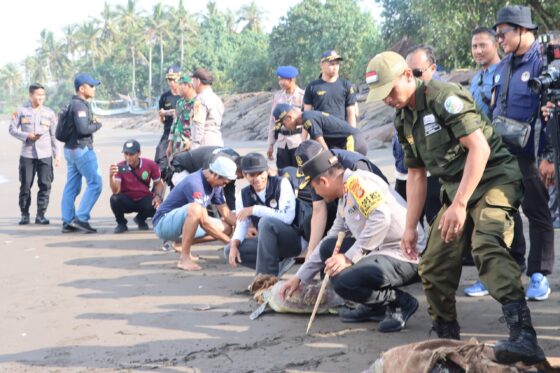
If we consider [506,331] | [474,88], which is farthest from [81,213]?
[506,331]

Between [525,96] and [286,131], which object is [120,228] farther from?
[525,96]

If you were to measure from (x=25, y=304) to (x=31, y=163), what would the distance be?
4.65 metres

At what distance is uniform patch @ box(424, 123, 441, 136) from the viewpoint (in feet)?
13.5

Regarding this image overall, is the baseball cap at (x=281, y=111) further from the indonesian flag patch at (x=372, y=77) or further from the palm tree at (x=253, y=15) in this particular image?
the palm tree at (x=253, y=15)

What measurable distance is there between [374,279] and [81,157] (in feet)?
18.9

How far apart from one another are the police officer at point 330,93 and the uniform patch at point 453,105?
4.83 metres

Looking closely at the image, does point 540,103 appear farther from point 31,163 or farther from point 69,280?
point 31,163

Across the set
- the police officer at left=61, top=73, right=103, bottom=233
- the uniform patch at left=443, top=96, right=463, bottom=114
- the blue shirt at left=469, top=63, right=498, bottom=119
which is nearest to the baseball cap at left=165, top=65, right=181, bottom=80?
the police officer at left=61, top=73, right=103, bottom=233

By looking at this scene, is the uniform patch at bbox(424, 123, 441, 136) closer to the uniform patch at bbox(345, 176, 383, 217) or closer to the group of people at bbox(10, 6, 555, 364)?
the group of people at bbox(10, 6, 555, 364)

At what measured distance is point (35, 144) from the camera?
34.7 feet

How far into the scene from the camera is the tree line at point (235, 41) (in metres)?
22.7

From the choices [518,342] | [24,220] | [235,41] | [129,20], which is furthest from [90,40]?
[518,342]

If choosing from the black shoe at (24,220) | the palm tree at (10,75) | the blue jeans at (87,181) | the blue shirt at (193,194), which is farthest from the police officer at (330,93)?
the palm tree at (10,75)

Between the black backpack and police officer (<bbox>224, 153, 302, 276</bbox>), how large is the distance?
3736 millimetres
